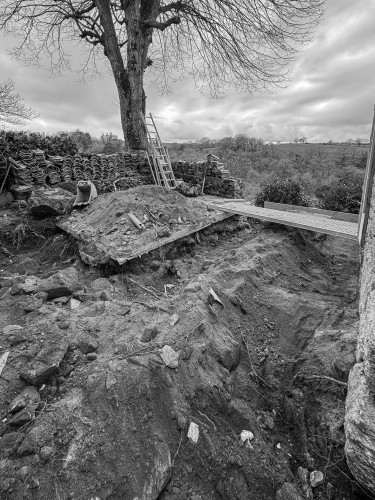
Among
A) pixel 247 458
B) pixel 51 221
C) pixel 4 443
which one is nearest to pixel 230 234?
pixel 51 221

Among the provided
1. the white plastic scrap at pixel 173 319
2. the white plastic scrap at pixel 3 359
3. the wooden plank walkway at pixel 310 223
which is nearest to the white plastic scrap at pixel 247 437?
the white plastic scrap at pixel 173 319

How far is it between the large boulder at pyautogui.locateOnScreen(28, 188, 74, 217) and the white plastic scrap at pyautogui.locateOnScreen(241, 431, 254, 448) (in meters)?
5.65

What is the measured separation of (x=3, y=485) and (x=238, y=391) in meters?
1.76

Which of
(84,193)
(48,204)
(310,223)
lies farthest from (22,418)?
(84,193)

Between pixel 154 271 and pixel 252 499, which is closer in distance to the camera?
pixel 252 499

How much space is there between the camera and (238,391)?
251 cm

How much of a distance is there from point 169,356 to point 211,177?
859 cm

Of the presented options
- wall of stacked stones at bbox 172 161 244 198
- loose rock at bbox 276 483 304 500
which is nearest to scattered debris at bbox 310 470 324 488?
loose rock at bbox 276 483 304 500

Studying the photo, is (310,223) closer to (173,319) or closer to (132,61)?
(173,319)

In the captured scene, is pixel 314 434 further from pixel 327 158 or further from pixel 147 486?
pixel 327 158

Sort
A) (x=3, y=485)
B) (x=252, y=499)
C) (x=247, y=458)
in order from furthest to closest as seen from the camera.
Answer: (x=247, y=458)
(x=252, y=499)
(x=3, y=485)

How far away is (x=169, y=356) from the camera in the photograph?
2.35 m

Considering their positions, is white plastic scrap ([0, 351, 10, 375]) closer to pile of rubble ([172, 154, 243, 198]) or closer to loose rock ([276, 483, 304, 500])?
loose rock ([276, 483, 304, 500])

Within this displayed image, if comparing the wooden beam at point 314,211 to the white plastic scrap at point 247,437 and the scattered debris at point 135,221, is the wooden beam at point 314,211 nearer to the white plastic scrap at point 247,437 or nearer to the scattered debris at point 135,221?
Result: the scattered debris at point 135,221
